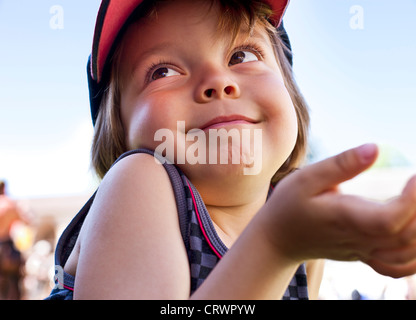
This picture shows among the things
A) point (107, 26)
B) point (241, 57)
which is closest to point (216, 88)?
point (241, 57)

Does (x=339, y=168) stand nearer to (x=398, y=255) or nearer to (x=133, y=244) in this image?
(x=398, y=255)

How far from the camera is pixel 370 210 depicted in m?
0.36

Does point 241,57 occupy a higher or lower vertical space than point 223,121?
higher

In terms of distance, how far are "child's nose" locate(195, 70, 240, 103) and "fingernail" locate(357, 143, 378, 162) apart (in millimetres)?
326

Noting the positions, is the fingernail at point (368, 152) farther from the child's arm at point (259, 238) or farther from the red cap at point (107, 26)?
the red cap at point (107, 26)

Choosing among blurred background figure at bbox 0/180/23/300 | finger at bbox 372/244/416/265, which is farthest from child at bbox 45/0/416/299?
blurred background figure at bbox 0/180/23/300

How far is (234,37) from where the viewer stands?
753 mm

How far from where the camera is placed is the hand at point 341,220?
37 centimetres

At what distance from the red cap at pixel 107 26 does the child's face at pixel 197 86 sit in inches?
1.1

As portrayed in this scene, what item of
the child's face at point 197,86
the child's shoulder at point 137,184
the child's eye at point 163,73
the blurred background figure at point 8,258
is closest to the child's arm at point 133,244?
the child's shoulder at point 137,184

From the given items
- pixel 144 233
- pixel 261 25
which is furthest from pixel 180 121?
pixel 261 25

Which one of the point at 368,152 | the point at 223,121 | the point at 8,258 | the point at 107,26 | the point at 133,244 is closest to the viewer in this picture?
the point at 368,152

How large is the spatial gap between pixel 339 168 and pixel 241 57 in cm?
44
